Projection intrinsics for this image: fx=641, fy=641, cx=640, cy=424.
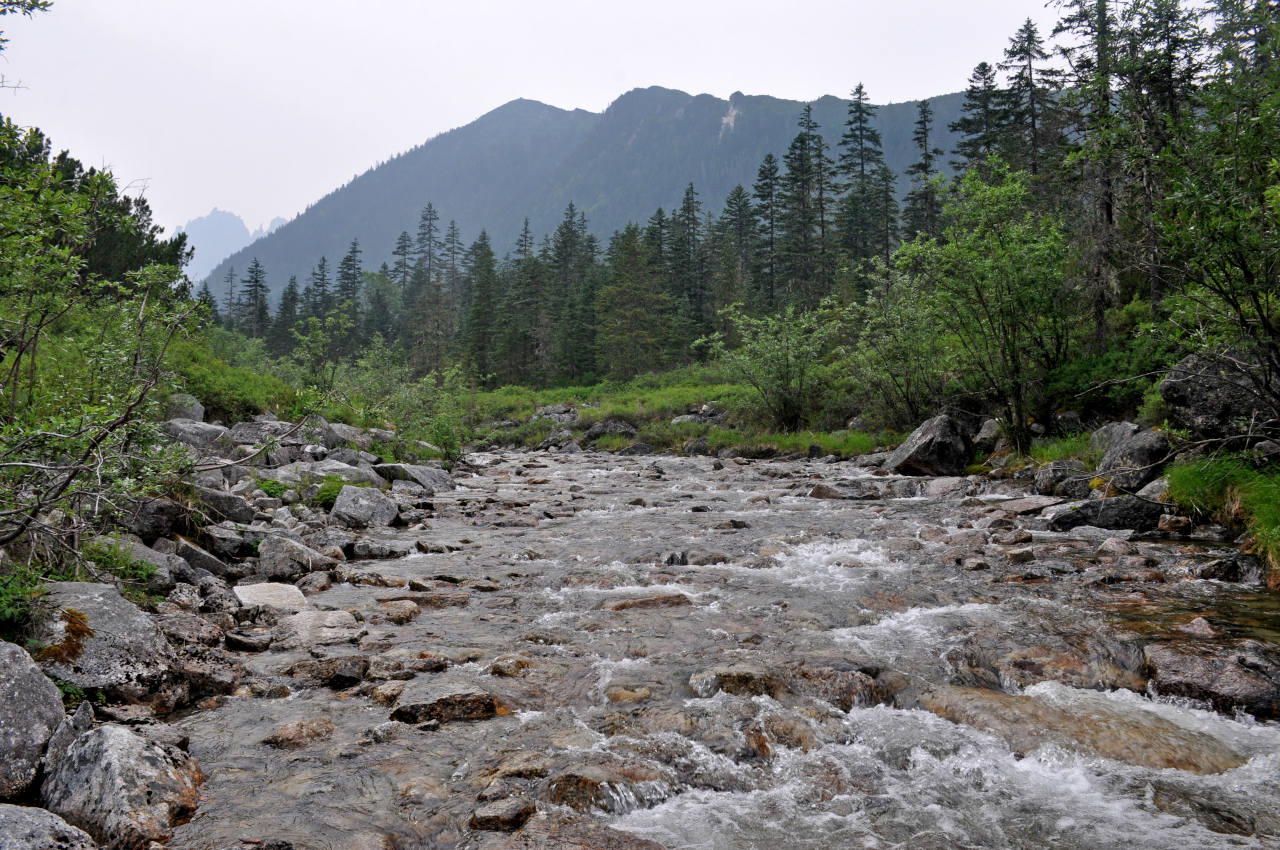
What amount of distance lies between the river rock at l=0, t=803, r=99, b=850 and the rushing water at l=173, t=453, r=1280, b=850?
1.82 feet

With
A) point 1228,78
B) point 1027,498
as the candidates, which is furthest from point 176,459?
point 1027,498

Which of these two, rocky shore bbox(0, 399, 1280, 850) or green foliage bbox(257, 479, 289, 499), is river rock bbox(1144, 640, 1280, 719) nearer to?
rocky shore bbox(0, 399, 1280, 850)

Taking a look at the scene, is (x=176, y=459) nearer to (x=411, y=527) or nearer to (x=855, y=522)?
(x=411, y=527)

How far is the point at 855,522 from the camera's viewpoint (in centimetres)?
1298

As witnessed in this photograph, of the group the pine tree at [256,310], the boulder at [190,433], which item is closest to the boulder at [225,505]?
the boulder at [190,433]

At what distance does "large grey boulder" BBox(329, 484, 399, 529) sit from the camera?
12422mm

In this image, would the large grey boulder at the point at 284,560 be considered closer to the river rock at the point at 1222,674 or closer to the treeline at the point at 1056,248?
the treeline at the point at 1056,248

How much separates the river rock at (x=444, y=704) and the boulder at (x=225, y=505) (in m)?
5.98

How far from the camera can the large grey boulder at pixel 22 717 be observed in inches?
135

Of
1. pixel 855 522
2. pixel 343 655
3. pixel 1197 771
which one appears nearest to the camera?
pixel 1197 771

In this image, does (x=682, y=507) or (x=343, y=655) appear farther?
(x=682, y=507)

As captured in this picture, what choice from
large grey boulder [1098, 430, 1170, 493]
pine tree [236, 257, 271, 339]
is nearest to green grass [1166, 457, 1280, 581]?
large grey boulder [1098, 430, 1170, 493]

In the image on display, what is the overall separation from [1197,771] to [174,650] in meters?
7.76

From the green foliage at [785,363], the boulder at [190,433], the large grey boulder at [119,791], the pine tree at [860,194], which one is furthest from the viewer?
the pine tree at [860,194]
